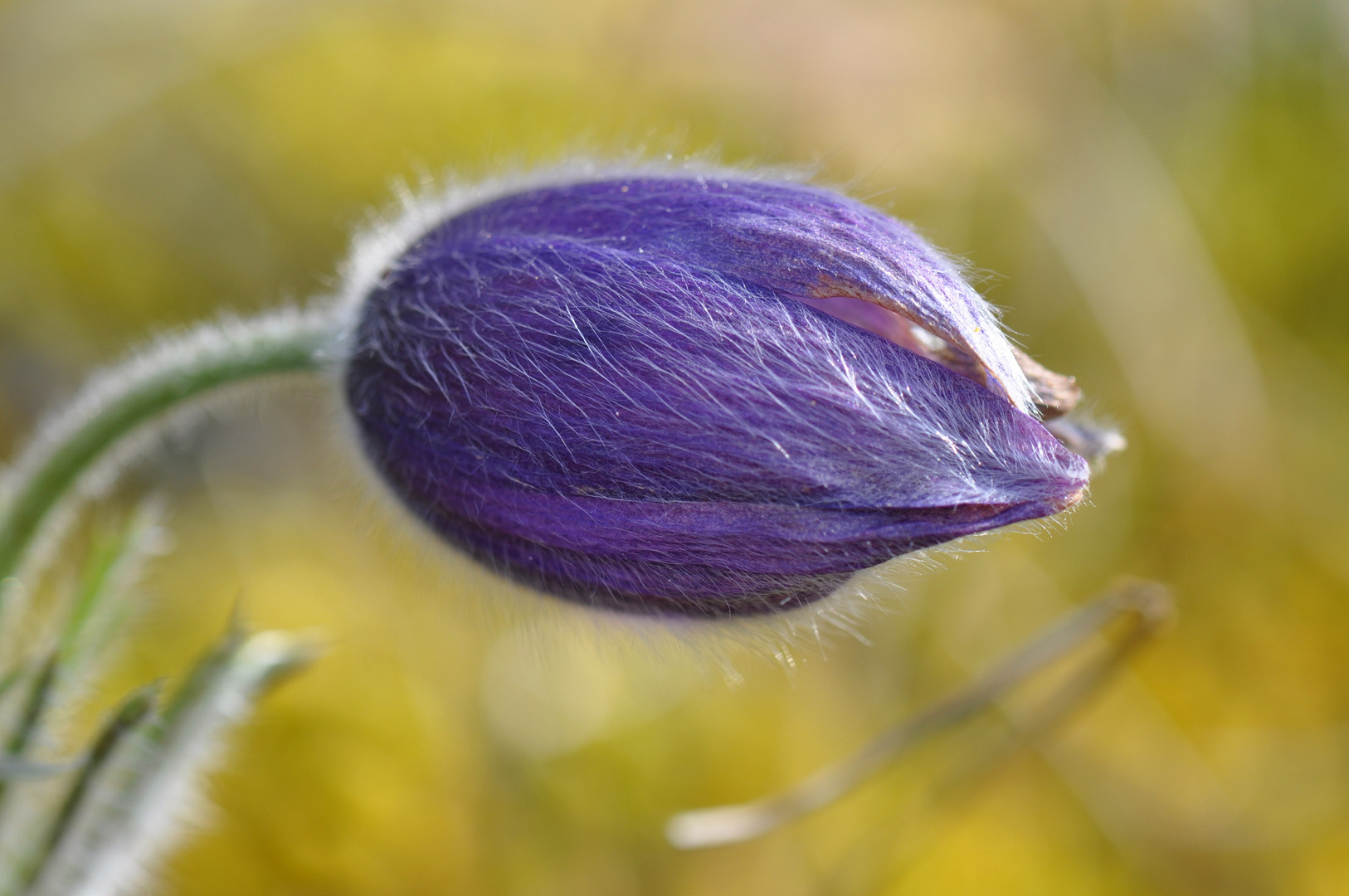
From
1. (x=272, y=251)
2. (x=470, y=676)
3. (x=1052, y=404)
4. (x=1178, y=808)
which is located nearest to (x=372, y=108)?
(x=272, y=251)

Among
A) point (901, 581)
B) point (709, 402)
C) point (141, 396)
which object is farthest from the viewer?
point (901, 581)

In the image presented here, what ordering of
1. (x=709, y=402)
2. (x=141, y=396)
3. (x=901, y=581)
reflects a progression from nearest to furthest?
(x=709, y=402) < (x=141, y=396) < (x=901, y=581)

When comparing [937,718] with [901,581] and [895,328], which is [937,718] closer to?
[901,581]

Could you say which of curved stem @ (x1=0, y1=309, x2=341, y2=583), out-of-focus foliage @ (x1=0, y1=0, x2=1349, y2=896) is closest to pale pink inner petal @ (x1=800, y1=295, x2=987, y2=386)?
out-of-focus foliage @ (x1=0, y1=0, x2=1349, y2=896)

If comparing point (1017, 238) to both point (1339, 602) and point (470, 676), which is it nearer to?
point (1339, 602)

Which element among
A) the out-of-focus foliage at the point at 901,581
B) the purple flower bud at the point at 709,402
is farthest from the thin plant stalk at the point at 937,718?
the purple flower bud at the point at 709,402

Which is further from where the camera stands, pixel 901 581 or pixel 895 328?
pixel 901 581

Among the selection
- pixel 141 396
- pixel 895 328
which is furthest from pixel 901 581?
pixel 141 396

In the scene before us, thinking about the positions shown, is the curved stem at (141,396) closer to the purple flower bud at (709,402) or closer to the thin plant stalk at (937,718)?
the purple flower bud at (709,402)
